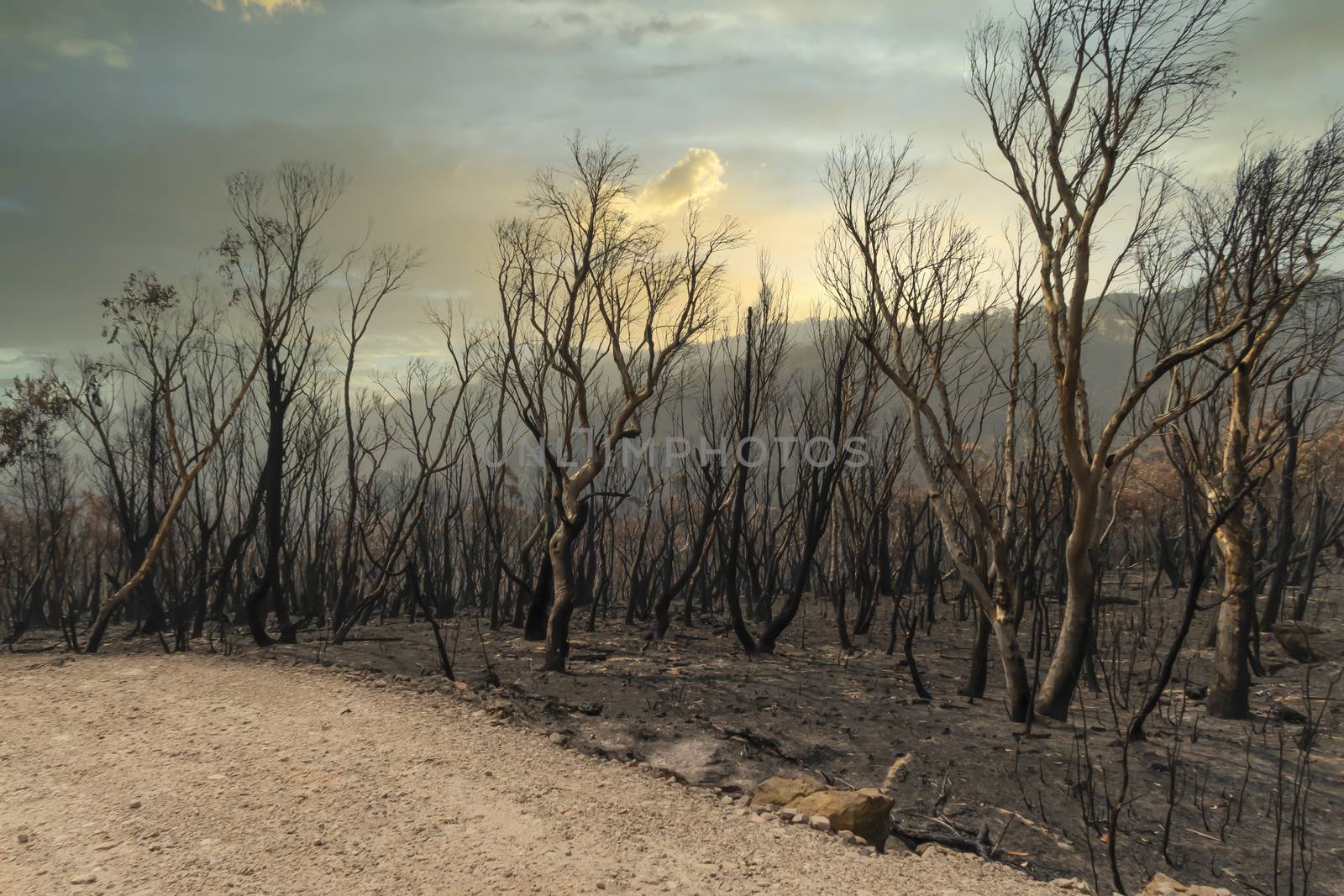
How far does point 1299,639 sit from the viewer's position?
1119cm

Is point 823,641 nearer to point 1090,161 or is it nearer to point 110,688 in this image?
point 1090,161

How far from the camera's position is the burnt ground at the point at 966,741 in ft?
18.7

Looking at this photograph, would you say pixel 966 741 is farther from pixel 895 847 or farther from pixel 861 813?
pixel 861 813

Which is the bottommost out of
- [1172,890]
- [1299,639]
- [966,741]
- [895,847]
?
[895,847]

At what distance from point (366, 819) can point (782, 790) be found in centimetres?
315

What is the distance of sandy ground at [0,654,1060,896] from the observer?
14.7ft

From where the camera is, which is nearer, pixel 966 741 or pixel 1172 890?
pixel 1172 890

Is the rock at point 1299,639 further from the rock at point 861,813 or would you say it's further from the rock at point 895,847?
the rock at point 861,813

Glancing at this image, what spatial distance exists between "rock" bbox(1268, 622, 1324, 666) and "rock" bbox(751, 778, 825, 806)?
9429 mm

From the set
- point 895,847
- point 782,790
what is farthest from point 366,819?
point 895,847

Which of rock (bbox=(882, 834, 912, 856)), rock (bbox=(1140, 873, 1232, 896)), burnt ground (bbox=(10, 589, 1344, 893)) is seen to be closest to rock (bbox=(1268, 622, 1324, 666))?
burnt ground (bbox=(10, 589, 1344, 893))

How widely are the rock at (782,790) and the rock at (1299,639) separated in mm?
9429

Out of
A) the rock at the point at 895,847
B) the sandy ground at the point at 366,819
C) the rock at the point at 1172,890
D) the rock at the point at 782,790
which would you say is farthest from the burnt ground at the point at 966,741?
the sandy ground at the point at 366,819

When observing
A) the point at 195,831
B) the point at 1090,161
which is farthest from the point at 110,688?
the point at 1090,161
